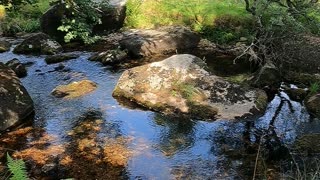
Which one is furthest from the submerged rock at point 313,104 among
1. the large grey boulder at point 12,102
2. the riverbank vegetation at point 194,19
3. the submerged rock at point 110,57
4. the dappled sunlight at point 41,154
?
the large grey boulder at point 12,102

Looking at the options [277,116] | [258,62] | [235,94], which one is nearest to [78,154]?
[235,94]

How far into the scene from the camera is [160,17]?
2000 centimetres

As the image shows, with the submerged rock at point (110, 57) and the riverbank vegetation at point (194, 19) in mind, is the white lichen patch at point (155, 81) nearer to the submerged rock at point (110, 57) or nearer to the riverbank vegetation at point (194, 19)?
the riverbank vegetation at point (194, 19)

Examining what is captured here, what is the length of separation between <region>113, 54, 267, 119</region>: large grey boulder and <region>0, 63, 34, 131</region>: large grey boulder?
9.08 ft

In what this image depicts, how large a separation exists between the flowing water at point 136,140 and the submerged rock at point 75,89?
0.27 m

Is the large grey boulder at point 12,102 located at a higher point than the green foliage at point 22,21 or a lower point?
higher

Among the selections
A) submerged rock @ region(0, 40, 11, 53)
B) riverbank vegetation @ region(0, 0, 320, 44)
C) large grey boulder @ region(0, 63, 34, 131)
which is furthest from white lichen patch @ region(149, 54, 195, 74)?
submerged rock @ region(0, 40, 11, 53)

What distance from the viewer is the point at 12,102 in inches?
431

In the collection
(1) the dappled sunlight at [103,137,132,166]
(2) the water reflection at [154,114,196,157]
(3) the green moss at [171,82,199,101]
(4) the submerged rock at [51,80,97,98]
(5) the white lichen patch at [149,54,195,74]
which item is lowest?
(4) the submerged rock at [51,80,97,98]

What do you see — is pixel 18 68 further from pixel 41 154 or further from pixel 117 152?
pixel 117 152

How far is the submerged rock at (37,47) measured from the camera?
1742 centimetres

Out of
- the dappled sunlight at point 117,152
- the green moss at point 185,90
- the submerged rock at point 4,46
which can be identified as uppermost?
the green moss at point 185,90

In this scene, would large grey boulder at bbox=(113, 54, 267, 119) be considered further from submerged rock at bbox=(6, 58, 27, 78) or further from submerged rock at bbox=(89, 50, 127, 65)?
submerged rock at bbox=(6, 58, 27, 78)

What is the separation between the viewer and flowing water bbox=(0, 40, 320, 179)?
8.63 metres
